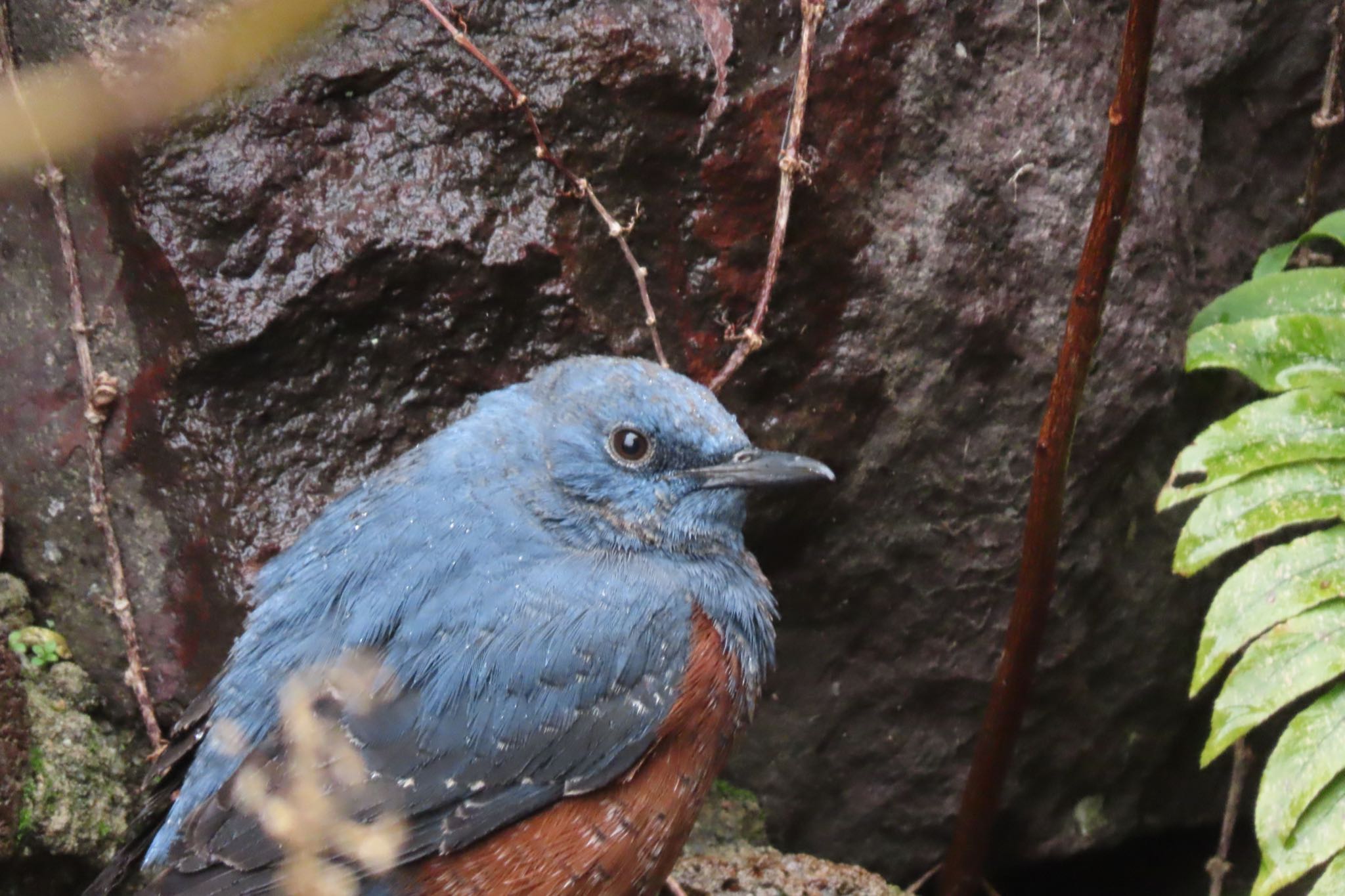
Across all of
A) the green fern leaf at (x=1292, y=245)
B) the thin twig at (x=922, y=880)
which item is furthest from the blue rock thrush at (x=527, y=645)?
the green fern leaf at (x=1292, y=245)

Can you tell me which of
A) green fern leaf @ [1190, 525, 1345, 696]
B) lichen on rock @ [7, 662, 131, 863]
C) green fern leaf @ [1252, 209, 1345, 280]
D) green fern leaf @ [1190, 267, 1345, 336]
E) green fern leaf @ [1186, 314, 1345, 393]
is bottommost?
green fern leaf @ [1190, 525, 1345, 696]

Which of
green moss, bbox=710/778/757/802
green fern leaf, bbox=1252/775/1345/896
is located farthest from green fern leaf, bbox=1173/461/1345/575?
green moss, bbox=710/778/757/802

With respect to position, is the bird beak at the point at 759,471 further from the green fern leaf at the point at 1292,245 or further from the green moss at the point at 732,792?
the green fern leaf at the point at 1292,245

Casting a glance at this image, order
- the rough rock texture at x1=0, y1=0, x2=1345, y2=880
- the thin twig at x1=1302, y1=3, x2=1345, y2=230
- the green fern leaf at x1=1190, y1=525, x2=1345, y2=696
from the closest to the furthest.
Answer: the green fern leaf at x1=1190, y1=525, x2=1345, y2=696, the rough rock texture at x1=0, y1=0, x2=1345, y2=880, the thin twig at x1=1302, y1=3, x2=1345, y2=230

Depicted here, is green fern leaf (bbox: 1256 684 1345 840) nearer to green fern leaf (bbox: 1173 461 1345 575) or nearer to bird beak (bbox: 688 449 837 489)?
green fern leaf (bbox: 1173 461 1345 575)

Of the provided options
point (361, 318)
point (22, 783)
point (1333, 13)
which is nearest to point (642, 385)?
point (361, 318)

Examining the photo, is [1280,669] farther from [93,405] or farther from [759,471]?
[93,405]

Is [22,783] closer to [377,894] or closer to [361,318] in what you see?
[377,894]
